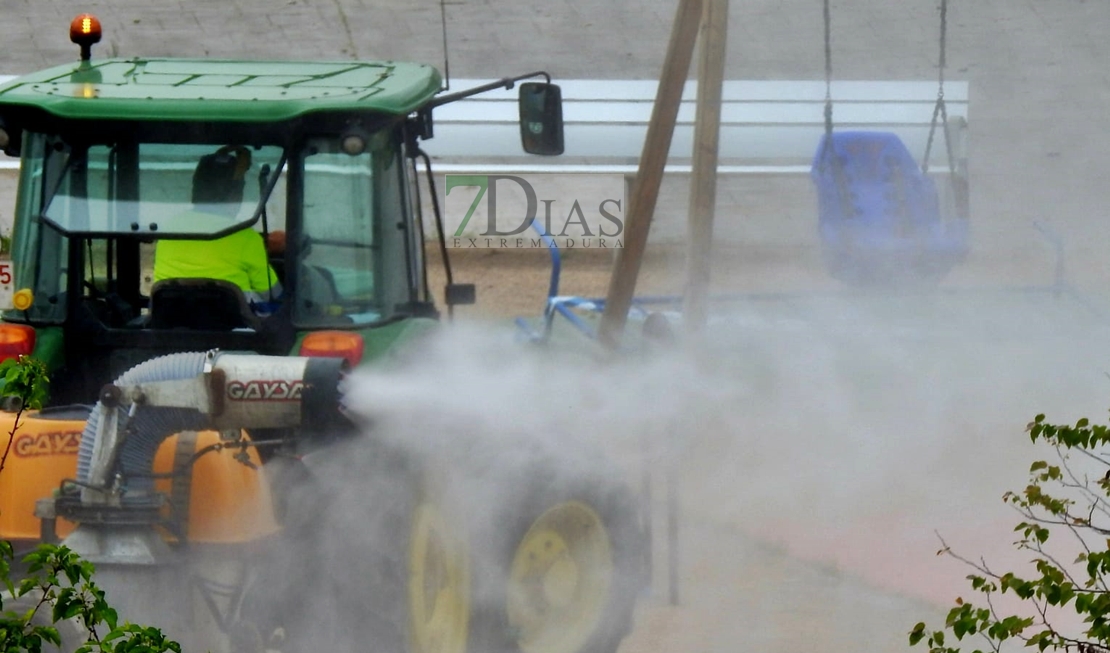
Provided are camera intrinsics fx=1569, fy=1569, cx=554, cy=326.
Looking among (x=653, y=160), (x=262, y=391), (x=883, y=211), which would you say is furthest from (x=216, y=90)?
(x=883, y=211)

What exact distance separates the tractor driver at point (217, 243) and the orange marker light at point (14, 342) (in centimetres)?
47

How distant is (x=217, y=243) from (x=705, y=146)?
2.49m

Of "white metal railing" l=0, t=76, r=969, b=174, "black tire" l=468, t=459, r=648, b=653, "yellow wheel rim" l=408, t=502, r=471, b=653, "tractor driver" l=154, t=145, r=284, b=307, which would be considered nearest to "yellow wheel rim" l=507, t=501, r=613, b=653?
"black tire" l=468, t=459, r=648, b=653

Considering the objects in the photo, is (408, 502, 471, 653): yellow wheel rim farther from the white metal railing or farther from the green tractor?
the white metal railing

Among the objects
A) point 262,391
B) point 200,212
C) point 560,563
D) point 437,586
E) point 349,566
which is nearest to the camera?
point 262,391

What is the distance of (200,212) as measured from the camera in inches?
203

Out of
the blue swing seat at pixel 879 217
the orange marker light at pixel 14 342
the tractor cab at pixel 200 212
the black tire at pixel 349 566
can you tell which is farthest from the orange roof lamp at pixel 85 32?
the blue swing seat at pixel 879 217

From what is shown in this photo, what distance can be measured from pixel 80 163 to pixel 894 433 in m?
4.83

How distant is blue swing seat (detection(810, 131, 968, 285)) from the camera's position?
41.2 feet

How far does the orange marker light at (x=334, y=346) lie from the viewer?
4957 mm

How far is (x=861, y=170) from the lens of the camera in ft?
44.6

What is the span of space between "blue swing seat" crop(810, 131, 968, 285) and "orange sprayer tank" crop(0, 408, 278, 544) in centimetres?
846

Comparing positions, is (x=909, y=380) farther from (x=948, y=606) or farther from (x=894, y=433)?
(x=948, y=606)

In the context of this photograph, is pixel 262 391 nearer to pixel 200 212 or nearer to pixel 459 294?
pixel 200 212
